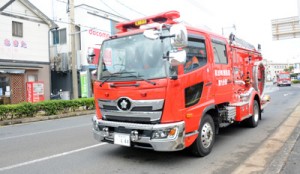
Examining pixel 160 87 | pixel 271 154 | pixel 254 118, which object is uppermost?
pixel 160 87

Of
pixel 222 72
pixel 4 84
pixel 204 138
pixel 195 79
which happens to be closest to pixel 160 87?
pixel 195 79

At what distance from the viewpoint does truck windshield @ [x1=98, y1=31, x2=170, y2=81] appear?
191 inches

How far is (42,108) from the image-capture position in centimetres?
1380

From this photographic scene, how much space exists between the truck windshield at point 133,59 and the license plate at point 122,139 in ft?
3.37

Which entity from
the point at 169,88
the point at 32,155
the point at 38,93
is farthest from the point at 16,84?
the point at 169,88

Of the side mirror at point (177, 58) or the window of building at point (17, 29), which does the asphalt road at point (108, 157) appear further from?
the window of building at point (17, 29)

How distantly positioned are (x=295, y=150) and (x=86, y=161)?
423 cm

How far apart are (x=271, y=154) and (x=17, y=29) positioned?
58.0 feet

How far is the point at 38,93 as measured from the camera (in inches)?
715

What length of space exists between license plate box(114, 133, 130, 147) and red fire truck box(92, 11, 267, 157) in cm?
2

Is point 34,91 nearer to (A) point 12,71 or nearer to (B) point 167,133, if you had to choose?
(A) point 12,71

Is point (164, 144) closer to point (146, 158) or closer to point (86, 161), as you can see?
point (146, 158)

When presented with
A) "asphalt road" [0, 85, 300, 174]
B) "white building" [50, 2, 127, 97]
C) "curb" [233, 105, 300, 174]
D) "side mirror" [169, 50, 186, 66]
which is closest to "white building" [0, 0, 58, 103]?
"white building" [50, 2, 127, 97]

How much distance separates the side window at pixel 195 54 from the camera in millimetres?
5176
